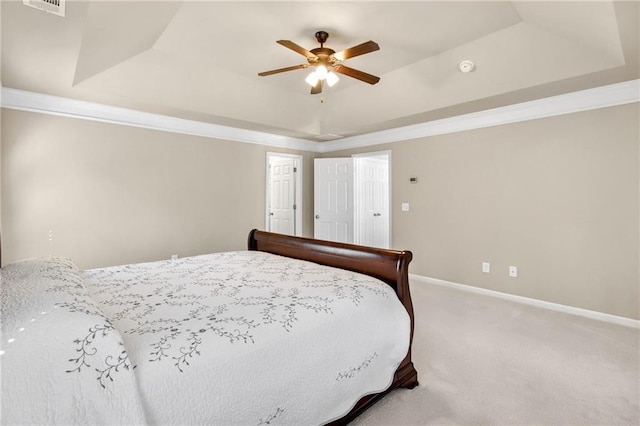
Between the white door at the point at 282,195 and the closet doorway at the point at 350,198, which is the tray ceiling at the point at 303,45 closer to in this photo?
the closet doorway at the point at 350,198

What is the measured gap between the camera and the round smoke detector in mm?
3380

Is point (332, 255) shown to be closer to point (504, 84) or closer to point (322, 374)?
point (322, 374)

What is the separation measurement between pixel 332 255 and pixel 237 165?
318 centimetres

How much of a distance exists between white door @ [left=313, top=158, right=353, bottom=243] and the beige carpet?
249cm

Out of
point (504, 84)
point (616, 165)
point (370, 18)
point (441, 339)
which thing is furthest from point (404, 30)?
point (441, 339)

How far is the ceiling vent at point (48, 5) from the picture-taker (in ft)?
6.98

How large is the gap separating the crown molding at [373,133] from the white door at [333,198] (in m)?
0.56

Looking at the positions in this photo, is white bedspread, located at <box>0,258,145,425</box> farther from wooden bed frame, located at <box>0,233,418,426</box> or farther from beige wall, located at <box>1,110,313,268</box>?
beige wall, located at <box>1,110,313,268</box>

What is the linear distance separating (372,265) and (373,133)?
3676 mm

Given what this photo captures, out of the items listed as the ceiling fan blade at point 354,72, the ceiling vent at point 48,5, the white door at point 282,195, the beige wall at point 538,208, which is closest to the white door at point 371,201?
the beige wall at point 538,208

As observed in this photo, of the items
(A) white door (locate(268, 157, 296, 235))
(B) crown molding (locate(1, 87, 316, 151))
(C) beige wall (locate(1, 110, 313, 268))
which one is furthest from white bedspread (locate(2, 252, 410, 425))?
(A) white door (locate(268, 157, 296, 235))

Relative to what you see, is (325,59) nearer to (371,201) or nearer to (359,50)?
(359,50)

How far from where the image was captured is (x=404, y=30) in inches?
116

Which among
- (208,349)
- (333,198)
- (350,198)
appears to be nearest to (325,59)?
(208,349)
